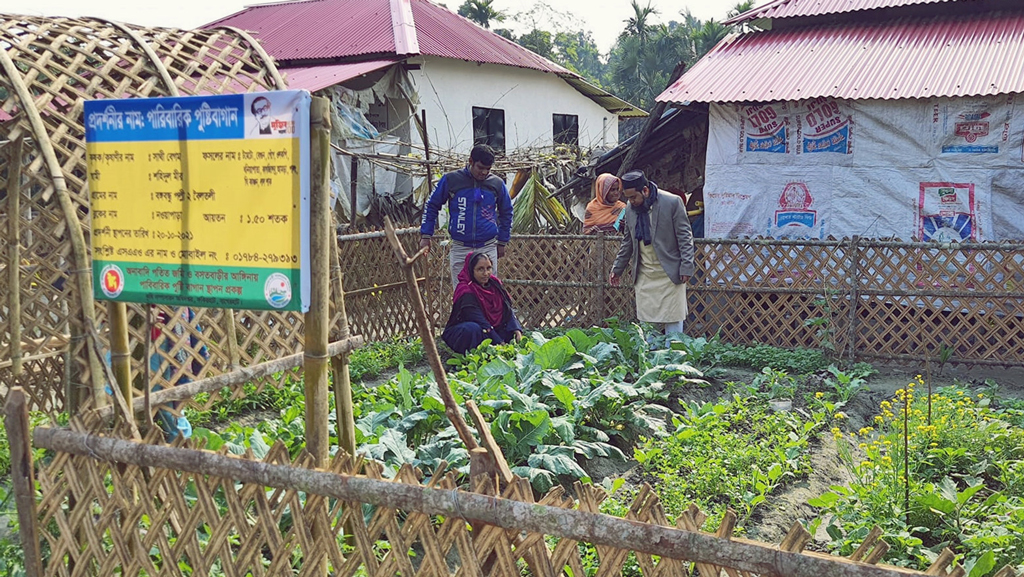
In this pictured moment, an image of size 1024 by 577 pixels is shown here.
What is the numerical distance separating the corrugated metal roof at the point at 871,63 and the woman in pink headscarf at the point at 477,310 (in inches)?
119

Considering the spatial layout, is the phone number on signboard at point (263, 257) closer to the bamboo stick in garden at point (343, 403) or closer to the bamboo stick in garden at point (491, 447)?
the bamboo stick in garden at point (491, 447)

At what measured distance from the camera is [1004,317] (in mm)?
7773

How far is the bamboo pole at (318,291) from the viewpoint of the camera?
116 inches

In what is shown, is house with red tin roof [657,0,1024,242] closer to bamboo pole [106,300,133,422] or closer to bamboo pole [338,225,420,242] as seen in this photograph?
bamboo pole [338,225,420,242]

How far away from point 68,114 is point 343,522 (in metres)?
2.40

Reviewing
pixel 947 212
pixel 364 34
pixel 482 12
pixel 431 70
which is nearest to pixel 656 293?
pixel 947 212

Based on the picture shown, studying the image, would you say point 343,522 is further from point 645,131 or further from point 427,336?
point 645,131

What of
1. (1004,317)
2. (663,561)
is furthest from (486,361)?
(663,561)

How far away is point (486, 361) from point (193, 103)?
4.66 meters

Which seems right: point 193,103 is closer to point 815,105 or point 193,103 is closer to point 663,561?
point 663,561

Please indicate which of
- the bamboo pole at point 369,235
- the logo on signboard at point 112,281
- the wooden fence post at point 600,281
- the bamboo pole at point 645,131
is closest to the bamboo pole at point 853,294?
the wooden fence post at point 600,281

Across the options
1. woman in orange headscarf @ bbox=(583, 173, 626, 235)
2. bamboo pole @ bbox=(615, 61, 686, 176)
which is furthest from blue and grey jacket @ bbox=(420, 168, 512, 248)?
bamboo pole @ bbox=(615, 61, 686, 176)

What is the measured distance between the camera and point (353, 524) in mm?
2695

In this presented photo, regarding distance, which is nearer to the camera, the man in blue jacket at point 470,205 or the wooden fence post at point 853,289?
the wooden fence post at point 853,289
